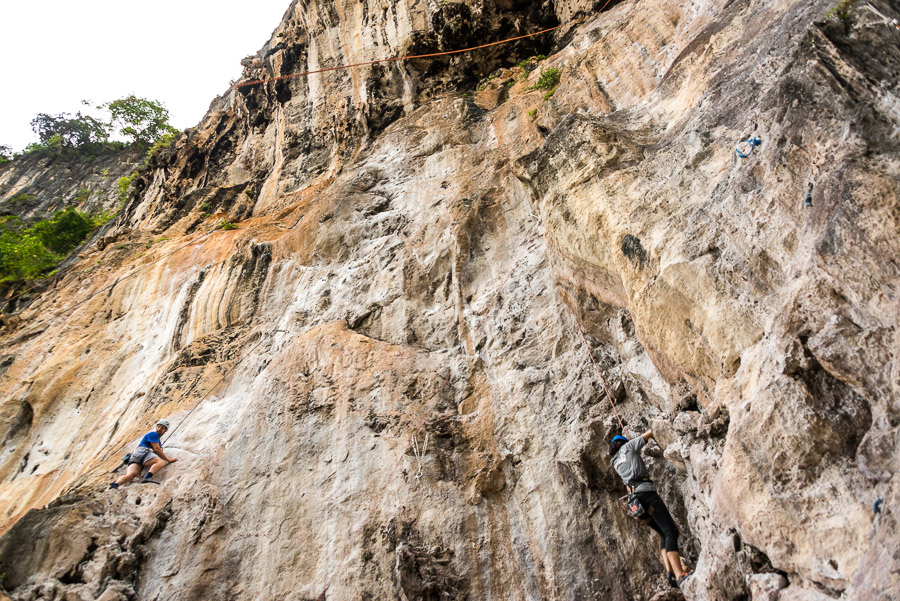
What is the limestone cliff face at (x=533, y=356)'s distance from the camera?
3.97m

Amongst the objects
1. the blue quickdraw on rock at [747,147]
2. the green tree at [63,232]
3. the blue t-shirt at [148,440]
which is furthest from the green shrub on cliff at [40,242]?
the blue quickdraw on rock at [747,147]

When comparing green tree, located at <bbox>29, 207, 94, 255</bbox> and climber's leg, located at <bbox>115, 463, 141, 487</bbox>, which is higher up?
green tree, located at <bbox>29, 207, 94, 255</bbox>

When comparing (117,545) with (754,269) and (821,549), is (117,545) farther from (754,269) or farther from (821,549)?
(754,269)

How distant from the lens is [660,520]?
17.2 feet

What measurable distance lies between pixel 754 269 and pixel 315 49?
1601 centimetres

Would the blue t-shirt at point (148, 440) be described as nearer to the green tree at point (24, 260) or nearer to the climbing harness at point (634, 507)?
the climbing harness at point (634, 507)

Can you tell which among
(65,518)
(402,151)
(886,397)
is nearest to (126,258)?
(402,151)

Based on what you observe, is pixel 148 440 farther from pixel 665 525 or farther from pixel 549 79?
pixel 549 79

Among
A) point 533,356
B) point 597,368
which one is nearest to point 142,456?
point 533,356

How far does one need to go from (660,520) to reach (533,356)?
264 centimetres

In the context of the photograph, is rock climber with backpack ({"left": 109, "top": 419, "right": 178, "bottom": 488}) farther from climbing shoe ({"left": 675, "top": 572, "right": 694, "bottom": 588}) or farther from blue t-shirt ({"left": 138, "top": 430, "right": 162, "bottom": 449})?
climbing shoe ({"left": 675, "top": 572, "right": 694, "bottom": 588})

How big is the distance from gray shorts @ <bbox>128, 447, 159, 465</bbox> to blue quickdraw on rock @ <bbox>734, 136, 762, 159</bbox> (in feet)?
27.1

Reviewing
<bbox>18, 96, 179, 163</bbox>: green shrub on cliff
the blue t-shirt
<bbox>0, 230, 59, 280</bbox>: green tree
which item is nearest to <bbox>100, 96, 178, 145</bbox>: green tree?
<bbox>18, 96, 179, 163</bbox>: green shrub on cliff

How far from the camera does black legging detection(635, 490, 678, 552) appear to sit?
5.16 m
